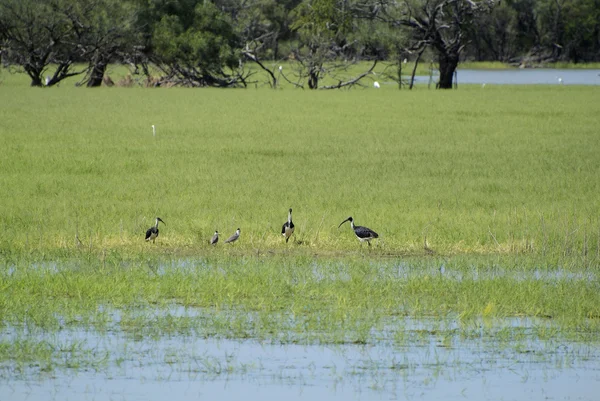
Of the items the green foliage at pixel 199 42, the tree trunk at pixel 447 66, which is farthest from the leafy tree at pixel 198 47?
the tree trunk at pixel 447 66

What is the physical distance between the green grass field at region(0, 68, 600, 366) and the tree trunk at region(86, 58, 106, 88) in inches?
918

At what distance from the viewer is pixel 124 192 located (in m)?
17.3

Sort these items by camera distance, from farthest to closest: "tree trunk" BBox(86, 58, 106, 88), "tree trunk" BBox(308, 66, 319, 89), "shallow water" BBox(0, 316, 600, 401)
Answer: "tree trunk" BBox(86, 58, 106, 88) → "tree trunk" BBox(308, 66, 319, 89) → "shallow water" BBox(0, 316, 600, 401)

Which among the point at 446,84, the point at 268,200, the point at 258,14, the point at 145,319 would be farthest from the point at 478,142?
the point at 258,14

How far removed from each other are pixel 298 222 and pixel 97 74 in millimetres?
43407

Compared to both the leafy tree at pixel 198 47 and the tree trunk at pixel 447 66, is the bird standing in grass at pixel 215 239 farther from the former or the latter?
the tree trunk at pixel 447 66

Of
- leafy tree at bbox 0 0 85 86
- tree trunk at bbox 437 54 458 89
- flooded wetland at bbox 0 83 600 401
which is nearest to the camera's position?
flooded wetland at bbox 0 83 600 401

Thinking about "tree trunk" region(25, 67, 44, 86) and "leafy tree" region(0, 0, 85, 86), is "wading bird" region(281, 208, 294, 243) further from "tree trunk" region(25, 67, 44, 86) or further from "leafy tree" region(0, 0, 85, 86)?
"tree trunk" region(25, 67, 44, 86)

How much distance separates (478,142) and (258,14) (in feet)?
164

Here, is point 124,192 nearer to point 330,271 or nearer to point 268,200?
point 268,200

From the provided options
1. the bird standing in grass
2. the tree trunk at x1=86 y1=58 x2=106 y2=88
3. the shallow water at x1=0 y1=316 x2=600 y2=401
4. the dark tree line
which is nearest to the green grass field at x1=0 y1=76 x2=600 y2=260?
the bird standing in grass

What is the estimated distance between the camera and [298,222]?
14383mm

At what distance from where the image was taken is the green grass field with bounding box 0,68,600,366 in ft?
32.0

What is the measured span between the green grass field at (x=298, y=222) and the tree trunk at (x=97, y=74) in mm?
23314
